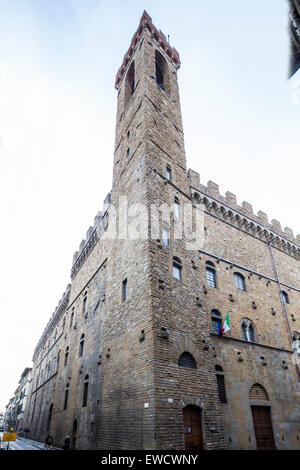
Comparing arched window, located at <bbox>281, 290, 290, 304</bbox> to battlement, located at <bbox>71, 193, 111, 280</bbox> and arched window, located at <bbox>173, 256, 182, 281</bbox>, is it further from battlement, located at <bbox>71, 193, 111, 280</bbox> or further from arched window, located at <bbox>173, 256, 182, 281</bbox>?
battlement, located at <bbox>71, 193, 111, 280</bbox>

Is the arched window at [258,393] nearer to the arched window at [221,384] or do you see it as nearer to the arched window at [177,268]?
the arched window at [221,384]

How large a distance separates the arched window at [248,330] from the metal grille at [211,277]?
2398mm

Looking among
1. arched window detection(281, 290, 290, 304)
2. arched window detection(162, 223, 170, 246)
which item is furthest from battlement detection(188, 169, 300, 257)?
arched window detection(162, 223, 170, 246)

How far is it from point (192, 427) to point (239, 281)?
28.3 feet

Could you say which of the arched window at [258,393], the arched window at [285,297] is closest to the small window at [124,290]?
the arched window at [258,393]

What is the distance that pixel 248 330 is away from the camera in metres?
14.7

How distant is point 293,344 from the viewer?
16.0 metres

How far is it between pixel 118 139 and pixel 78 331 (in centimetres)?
1284

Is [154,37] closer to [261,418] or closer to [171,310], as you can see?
[171,310]

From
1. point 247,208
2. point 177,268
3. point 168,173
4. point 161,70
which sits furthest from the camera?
point 161,70

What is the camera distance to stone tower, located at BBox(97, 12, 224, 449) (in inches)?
352

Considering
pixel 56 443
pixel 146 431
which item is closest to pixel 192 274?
pixel 146 431

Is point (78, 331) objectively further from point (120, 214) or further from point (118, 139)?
point (118, 139)

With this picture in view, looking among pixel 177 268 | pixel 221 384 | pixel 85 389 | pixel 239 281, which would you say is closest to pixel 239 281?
pixel 239 281
